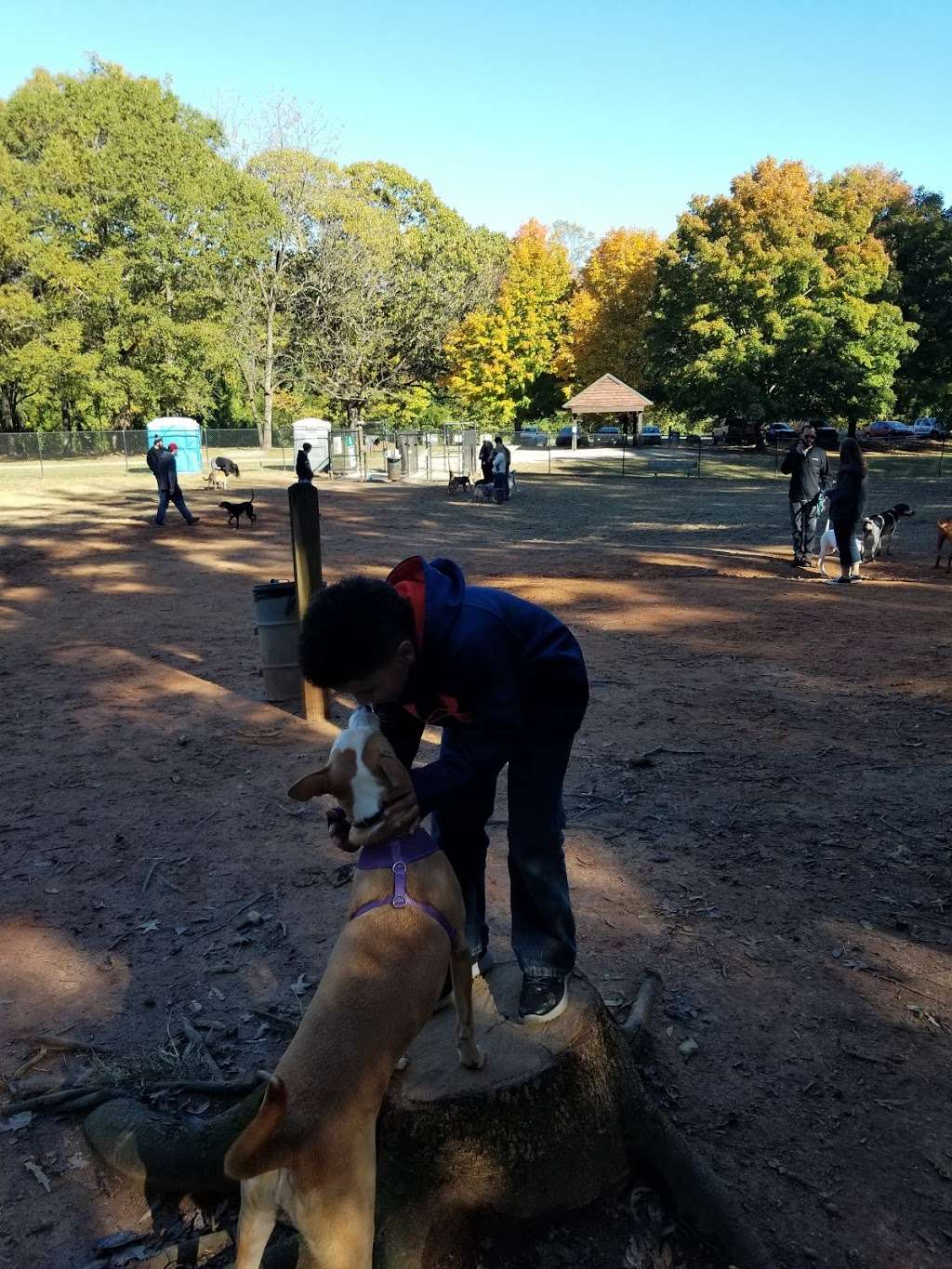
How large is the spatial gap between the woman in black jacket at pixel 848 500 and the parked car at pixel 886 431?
41.6 m

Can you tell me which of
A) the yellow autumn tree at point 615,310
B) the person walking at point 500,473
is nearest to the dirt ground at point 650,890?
the person walking at point 500,473

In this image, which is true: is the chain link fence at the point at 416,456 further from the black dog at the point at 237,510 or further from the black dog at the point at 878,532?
the black dog at the point at 878,532

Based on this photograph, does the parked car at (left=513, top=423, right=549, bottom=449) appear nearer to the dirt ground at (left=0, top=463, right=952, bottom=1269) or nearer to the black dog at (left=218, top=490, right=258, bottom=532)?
the black dog at (left=218, top=490, right=258, bottom=532)

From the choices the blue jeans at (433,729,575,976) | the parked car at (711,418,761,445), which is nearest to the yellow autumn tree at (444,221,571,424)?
the parked car at (711,418,761,445)

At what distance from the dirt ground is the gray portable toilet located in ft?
86.7

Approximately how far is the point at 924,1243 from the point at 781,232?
42.5 meters

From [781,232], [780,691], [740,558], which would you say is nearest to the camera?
[780,691]

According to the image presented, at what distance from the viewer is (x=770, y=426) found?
166ft

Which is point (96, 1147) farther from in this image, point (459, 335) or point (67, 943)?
point (459, 335)

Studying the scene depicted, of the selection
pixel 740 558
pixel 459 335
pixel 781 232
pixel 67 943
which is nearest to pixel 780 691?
pixel 67 943

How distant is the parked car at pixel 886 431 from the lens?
48.6 m

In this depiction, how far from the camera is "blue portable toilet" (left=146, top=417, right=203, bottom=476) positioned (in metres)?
33.6

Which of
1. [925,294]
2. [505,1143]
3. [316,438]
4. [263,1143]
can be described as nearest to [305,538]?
[505,1143]

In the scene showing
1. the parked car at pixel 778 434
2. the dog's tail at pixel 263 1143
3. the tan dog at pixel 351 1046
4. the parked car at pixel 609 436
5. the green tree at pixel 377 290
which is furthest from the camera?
the parked car at pixel 609 436
